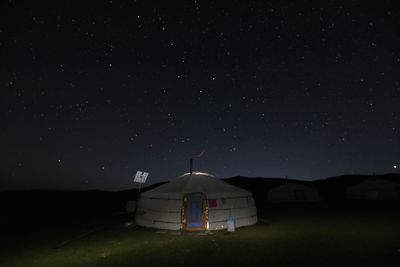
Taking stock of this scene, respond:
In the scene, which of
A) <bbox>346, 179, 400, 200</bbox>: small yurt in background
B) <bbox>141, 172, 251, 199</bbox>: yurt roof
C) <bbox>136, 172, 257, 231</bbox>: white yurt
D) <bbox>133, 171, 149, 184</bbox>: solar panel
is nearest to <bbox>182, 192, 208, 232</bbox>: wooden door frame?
<bbox>136, 172, 257, 231</bbox>: white yurt

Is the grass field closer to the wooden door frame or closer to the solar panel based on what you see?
the wooden door frame

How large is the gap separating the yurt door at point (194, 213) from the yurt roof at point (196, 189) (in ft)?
1.06

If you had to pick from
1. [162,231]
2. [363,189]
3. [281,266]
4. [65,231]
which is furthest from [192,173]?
[363,189]

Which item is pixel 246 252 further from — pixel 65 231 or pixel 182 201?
pixel 65 231

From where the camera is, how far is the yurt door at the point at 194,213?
40.8 feet

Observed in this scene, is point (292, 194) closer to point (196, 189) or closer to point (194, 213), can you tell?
point (196, 189)

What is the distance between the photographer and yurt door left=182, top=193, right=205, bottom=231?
40.8 ft

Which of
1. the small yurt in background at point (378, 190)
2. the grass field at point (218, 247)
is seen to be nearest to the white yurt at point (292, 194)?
the small yurt in background at point (378, 190)

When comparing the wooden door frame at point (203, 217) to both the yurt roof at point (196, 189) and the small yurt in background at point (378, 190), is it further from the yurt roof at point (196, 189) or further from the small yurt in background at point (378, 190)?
the small yurt in background at point (378, 190)

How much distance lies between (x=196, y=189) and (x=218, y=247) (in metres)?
3.73

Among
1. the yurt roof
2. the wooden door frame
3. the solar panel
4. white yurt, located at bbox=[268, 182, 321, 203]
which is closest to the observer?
the wooden door frame

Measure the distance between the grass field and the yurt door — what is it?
2.86 ft

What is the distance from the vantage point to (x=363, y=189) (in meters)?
30.9

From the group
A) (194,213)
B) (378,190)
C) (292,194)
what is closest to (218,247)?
(194,213)
